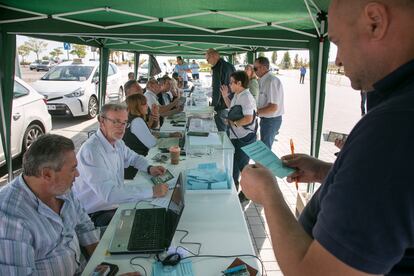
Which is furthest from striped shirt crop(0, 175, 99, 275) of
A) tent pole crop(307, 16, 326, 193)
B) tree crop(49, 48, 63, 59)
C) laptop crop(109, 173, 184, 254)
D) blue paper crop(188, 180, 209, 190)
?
tree crop(49, 48, 63, 59)

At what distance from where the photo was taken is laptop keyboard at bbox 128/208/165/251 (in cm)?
178

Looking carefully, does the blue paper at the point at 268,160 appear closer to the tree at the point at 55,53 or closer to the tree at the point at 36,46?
the tree at the point at 36,46

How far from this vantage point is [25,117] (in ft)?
16.9

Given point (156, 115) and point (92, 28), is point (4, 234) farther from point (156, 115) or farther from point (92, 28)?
point (156, 115)

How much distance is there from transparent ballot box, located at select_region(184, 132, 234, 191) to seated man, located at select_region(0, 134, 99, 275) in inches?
38.8

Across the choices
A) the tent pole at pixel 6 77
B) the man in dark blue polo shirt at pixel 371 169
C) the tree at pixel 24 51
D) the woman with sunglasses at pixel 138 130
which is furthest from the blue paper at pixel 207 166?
the tree at pixel 24 51

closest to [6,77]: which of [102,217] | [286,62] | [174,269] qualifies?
[102,217]

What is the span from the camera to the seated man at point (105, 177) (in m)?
2.38

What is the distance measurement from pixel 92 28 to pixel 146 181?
2201 mm

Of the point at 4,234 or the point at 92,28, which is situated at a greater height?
the point at 92,28

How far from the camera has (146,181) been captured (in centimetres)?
282

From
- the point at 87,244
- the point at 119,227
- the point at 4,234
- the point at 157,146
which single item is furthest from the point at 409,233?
the point at 157,146

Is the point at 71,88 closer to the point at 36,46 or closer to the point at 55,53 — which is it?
the point at 36,46

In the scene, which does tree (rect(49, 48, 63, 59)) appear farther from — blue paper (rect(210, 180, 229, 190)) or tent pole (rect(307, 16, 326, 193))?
blue paper (rect(210, 180, 229, 190))
